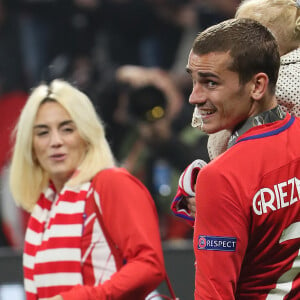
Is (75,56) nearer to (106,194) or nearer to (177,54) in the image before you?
(177,54)

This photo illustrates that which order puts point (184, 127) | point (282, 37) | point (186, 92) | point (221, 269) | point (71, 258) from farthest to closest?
point (186, 92) < point (184, 127) < point (71, 258) < point (282, 37) < point (221, 269)

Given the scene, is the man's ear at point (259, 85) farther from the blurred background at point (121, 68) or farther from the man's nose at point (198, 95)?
the blurred background at point (121, 68)

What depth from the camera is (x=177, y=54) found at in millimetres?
5574

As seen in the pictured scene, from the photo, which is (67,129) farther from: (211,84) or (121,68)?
(121,68)

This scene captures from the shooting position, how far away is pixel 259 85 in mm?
1939

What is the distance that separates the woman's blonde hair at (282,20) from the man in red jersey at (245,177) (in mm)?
282

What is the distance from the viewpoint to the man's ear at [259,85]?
6.34 feet

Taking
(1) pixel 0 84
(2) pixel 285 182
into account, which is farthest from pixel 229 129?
(1) pixel 0 84

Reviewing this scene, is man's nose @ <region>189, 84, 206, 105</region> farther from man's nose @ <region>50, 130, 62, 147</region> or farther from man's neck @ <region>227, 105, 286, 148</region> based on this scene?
man's nose @ <region>50, 130, 62, 147</region>

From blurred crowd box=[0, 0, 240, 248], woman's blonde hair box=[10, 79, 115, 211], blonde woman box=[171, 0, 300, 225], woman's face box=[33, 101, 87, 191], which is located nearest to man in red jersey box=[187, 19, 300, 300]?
blonde woman box=[171, 0, 300, 225]

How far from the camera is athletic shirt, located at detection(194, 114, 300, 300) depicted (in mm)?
1878

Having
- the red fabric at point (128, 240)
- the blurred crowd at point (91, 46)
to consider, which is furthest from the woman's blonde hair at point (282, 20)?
the blurred crowd at point (91, 46)

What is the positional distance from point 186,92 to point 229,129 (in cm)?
337

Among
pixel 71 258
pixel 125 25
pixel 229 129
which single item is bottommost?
pixel 71 258
